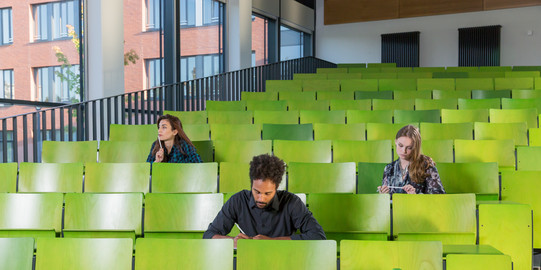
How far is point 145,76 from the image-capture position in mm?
9141

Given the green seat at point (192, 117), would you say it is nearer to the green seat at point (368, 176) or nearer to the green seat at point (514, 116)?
the green seat at point (368, 176)

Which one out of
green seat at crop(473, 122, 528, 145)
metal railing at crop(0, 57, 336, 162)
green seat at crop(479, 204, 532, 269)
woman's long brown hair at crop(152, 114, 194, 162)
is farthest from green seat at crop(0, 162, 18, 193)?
green seat at crop(473, 122, 528, 145)

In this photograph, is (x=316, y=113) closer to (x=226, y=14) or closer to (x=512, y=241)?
(x=512, y=241)

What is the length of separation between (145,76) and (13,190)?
5.37 metres

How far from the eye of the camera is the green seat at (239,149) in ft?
14.8

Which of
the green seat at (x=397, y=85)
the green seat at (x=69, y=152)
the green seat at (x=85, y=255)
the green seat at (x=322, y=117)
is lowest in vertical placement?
the green seat at (x=85, y=255)

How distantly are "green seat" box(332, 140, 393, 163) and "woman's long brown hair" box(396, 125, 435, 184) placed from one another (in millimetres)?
938

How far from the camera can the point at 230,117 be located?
6.02 metres

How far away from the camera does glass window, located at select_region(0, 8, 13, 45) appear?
6.59 metres

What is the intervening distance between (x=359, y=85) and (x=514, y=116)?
2772mm

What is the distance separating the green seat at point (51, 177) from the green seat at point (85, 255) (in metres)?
→ 1.52

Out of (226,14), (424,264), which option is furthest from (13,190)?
(226,14)

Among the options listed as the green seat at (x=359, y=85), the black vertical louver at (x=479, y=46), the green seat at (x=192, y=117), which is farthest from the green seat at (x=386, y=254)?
the black vertical louver at (x=479, y=46)

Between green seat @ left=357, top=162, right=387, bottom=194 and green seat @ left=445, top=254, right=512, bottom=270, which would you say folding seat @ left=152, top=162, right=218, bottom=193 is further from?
green seat @ left=445, top=254, right=512, bottom=270
